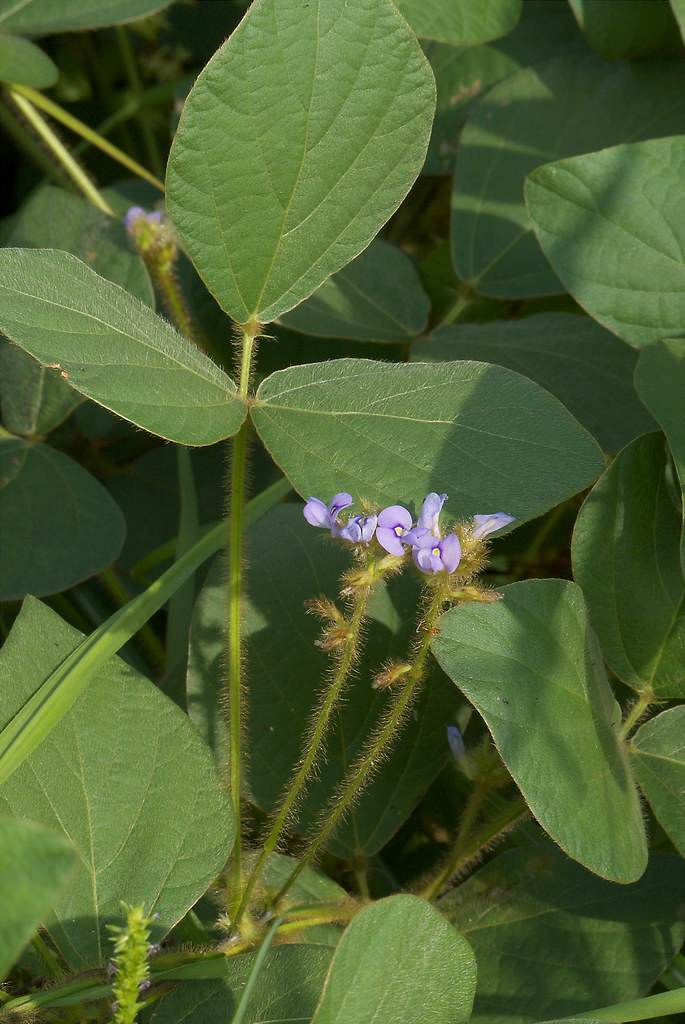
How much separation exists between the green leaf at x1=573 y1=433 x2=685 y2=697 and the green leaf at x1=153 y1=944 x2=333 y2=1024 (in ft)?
1.69

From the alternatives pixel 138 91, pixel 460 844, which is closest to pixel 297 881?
pixel 460 844

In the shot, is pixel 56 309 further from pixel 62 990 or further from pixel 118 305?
pixel 62 990

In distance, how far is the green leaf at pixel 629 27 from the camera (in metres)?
1.64

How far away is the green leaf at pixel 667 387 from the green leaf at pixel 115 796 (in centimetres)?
65

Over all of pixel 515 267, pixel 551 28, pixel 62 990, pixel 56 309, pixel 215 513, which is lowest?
pixel 215 513

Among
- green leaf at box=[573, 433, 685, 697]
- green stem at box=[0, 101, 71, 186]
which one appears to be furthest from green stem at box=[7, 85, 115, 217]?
green leaf at box=[573, 433, 685, 697]

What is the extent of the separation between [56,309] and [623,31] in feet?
4.13

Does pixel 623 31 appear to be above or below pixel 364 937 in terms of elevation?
above

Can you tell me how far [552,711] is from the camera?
962 millimetres

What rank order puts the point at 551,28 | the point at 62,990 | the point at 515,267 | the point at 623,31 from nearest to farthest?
the point at 62,990 < the point at 623,31 < the point at 515,267 < the point at 551,28

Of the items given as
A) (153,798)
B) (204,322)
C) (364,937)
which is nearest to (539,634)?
(364,937)

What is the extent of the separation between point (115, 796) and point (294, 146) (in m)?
0.79

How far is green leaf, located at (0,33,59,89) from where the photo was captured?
1.69 meters

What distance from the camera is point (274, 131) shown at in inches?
42.1
